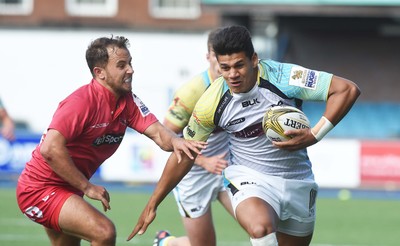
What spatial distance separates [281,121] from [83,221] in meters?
1.65

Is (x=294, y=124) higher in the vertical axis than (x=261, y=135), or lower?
higher

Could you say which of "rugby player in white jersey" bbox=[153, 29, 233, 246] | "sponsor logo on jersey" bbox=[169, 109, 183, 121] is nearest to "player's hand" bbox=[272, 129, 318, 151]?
"rugby player in white jersey" bbox=[153, 29, 233, 246]

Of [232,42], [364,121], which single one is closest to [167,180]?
[232,42]

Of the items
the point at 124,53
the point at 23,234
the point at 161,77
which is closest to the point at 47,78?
the point at 161,77

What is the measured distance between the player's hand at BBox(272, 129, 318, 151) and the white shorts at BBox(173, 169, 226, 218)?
6.43ft

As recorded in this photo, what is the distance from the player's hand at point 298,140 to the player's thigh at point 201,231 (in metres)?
2.01

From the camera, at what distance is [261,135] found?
760 cm

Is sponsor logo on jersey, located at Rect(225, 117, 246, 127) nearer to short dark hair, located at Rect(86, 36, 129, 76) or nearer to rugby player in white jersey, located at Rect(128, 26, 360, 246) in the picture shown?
rugby player in white jersey, located at Rect(128, 26, 360, 246)

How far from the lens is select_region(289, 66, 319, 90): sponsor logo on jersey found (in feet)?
24.0

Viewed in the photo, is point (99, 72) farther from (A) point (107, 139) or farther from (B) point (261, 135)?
(B) point (261, 135)

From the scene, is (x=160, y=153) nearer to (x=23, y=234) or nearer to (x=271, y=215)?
(x=23, y=234)

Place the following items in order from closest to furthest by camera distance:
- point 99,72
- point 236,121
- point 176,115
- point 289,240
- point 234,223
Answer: point 236,121 < point 99,72 < point 289,240 < point 176,115 < point 234,223

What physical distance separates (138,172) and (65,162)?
12.0m

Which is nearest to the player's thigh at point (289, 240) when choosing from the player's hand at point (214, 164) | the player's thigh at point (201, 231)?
the player's hand at point (214, 164)
